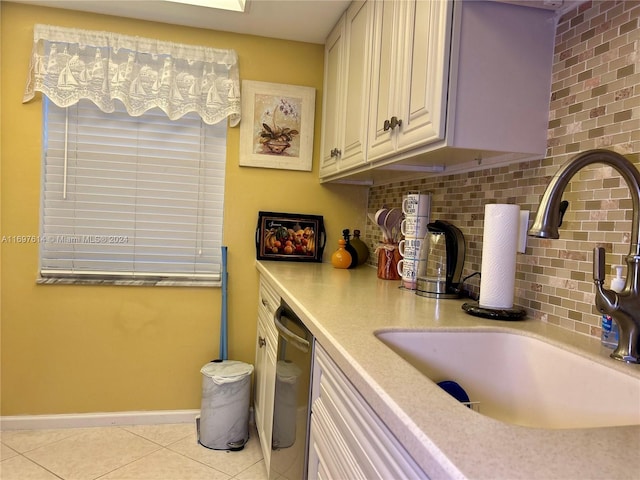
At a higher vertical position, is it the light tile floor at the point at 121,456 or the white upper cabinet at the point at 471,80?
the white upper cabinet at the point at 471,80

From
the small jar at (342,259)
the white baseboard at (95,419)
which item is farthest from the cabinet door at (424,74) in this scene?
the white baseboard at (95,419)

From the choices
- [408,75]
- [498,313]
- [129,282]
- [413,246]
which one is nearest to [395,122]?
[408,75]

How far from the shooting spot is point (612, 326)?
0.97 m

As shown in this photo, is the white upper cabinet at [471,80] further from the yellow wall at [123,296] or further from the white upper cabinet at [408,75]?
the yellow wall at [123,296]

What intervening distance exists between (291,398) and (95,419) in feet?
5.01

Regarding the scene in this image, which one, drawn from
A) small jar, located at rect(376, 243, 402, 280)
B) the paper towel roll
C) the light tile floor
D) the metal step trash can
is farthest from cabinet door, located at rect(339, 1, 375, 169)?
the light tile floor

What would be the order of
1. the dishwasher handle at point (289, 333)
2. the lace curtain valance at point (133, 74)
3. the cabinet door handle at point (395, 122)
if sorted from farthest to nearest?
the lace curtain valance at point (133, 74) → the cabinet door handle at point (395, 122) → the dishwasher handle at point (289, 333)

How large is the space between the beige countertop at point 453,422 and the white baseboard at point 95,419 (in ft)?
5.37

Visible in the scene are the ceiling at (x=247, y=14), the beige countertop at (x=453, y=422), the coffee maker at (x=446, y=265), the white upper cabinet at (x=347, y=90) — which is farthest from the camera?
the ceiling at (x=247, y=14)

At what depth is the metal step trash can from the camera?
2.14 meters

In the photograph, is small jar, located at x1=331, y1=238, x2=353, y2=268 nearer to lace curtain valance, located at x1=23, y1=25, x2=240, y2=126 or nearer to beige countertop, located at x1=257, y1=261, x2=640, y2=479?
lace curtain valance, located at x1=23, y1=25, x2=240, y2=126

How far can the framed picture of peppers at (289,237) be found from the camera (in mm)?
2494

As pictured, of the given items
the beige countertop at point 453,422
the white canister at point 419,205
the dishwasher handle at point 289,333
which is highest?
the white canister at point 419,205

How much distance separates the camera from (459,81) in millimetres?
1149
